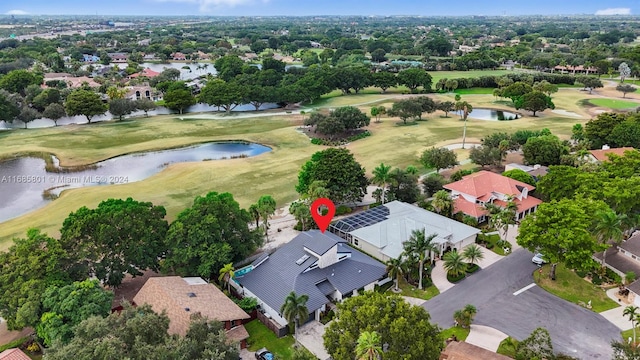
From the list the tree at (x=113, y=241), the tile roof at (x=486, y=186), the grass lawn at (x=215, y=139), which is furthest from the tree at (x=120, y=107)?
the tile roof at (x=486, y=186)

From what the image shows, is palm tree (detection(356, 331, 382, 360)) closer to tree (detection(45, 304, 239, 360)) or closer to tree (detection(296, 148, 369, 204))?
tree (detection(45, 304, 239, 360))

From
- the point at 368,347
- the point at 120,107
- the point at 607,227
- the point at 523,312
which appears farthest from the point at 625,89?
the point at 368,347

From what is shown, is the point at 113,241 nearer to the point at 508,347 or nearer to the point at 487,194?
the point at 508,347

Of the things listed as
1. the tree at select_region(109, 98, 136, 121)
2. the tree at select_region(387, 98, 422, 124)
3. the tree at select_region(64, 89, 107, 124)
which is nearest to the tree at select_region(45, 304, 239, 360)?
the tree at select_region(387, 98, 422, 124)

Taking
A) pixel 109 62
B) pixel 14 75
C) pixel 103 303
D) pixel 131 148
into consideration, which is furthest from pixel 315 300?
pixel 109 62

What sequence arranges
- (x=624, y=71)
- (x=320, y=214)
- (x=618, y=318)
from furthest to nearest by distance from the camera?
(x=624, y=71), (x=320, y=214), (x=618, y=318)
